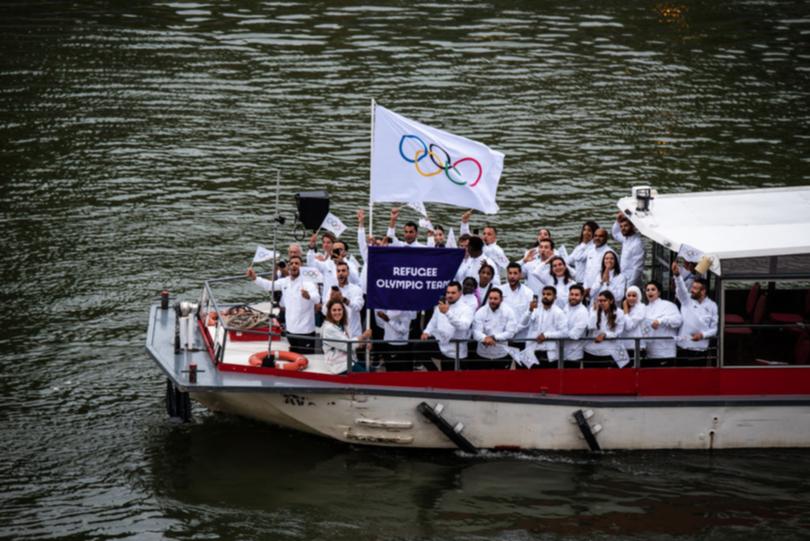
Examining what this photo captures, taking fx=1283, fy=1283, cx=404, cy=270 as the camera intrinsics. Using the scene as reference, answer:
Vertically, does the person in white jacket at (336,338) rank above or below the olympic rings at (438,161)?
below

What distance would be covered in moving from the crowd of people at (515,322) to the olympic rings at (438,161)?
1437 millimetres

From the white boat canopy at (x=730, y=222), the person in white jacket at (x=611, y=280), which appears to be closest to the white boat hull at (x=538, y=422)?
the person in white jacket at (x=611, y=280)

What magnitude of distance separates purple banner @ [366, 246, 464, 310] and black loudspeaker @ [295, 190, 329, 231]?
1.13m

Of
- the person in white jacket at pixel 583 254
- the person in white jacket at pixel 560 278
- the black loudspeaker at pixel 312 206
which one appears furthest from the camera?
the person in white jacket at pixel 583 254

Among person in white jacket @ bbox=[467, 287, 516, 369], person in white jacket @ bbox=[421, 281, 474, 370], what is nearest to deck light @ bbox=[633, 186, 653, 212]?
person in white jacket @ bbox=[467, 287, 516, 369]

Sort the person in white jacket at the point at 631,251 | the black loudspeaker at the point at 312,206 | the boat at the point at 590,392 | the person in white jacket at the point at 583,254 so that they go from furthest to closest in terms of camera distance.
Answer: the person in white jacket at the point at 583,254 < the person in white jacket at the point at 631,251 < the black loudspeaker at the point at 312,206 < the boat at the point at 590,392

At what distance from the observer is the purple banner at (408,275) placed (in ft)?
58.6

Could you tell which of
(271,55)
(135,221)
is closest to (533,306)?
(135,221)

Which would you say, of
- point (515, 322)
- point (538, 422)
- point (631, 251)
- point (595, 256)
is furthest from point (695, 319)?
point (538, 422)

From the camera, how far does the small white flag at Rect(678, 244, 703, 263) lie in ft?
57.9

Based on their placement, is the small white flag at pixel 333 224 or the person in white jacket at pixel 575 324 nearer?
the person in white jacket at pixel 575 324

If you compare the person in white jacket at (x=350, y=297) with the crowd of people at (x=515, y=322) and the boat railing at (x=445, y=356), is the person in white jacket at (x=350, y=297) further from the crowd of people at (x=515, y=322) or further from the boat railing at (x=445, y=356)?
the boat railing at (x=445, y=356)

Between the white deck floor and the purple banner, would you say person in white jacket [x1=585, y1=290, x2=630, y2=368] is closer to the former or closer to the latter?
the purple banner

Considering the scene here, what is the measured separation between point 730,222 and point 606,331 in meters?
2.66
